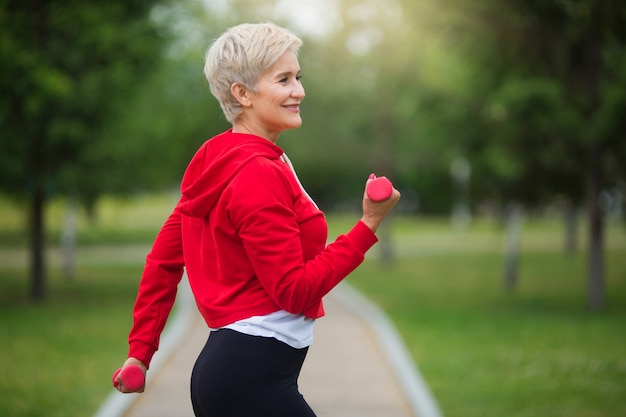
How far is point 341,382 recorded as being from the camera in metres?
8.23

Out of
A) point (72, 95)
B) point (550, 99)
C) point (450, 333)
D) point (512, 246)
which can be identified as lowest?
point (512, 246)

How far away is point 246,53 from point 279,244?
50cm

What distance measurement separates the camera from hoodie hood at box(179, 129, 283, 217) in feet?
7.56

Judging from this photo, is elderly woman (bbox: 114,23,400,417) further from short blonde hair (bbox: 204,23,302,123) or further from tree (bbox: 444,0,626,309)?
tree (bbox: 444,0,626,309)

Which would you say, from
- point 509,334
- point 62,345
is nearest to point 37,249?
point 62,345

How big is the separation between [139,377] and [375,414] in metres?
4.58

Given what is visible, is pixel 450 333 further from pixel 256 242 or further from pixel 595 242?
pixel 256 242

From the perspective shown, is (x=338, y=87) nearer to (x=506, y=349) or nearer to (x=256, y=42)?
(x=506, y=349)

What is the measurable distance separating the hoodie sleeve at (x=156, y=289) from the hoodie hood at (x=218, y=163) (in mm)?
181

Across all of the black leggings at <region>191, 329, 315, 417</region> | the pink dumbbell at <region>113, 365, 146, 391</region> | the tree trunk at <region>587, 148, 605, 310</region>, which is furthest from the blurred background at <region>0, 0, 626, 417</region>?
the black leggings at <region>191, 329, 315, 417</region>

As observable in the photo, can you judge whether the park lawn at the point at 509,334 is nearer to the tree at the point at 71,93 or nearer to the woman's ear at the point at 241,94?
the woman's ear at the point at 241,94

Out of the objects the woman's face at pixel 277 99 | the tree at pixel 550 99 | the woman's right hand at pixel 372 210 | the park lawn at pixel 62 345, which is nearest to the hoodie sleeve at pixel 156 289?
the woman's face at pixel 277 99

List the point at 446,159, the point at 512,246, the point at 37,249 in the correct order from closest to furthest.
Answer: the point at 37,249
the point at 446,159
the point at 512,246

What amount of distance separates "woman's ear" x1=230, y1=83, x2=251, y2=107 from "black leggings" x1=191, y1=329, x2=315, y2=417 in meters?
0.59
